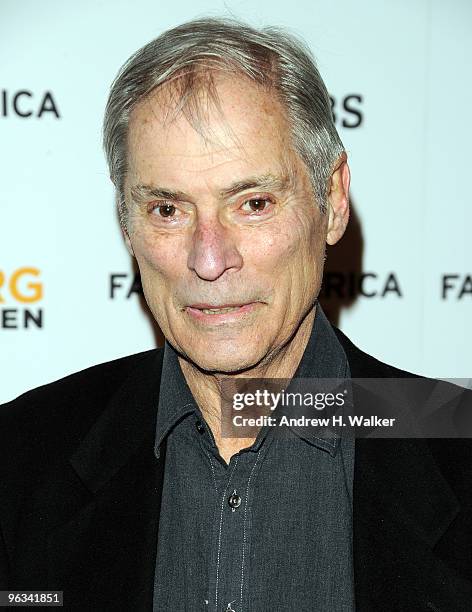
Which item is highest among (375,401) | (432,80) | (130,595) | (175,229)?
(432,80)

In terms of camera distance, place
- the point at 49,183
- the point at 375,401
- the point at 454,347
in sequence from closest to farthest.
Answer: the point at 375,401 < the point at 49,183 < the point at 454,347

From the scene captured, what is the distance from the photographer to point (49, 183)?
250 cm

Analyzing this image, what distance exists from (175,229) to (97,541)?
0.65 metres

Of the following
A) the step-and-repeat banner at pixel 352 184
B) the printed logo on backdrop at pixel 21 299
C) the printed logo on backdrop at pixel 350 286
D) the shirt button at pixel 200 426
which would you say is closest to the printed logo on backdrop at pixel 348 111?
the step-and-repeat banner at pixel 352 184

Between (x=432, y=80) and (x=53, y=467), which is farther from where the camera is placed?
(x=432, y=80)

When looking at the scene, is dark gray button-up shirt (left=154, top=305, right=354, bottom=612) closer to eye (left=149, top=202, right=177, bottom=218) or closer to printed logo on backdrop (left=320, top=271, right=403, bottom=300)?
eye (left=149, top=202, right=177, bottom=218)

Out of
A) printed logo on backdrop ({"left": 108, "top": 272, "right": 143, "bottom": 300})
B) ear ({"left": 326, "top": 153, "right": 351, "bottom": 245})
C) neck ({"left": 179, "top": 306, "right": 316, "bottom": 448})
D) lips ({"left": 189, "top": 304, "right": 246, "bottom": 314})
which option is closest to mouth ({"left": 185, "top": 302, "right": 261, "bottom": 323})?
lips ({"left": 189, "top": 304, "right": 246, "bottom": 314})

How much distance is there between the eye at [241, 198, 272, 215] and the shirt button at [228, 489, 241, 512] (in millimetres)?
558

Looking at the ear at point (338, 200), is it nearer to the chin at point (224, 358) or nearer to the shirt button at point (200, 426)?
the chin at point (224, 358)

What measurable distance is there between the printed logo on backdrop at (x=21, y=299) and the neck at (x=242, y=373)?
74 centimetres

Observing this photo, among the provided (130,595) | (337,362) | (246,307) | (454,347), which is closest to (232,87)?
(246,307)

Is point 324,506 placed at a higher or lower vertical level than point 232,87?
lower

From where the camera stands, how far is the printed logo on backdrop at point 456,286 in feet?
8.63

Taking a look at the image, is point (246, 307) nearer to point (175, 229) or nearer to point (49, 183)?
point (175, 229)
